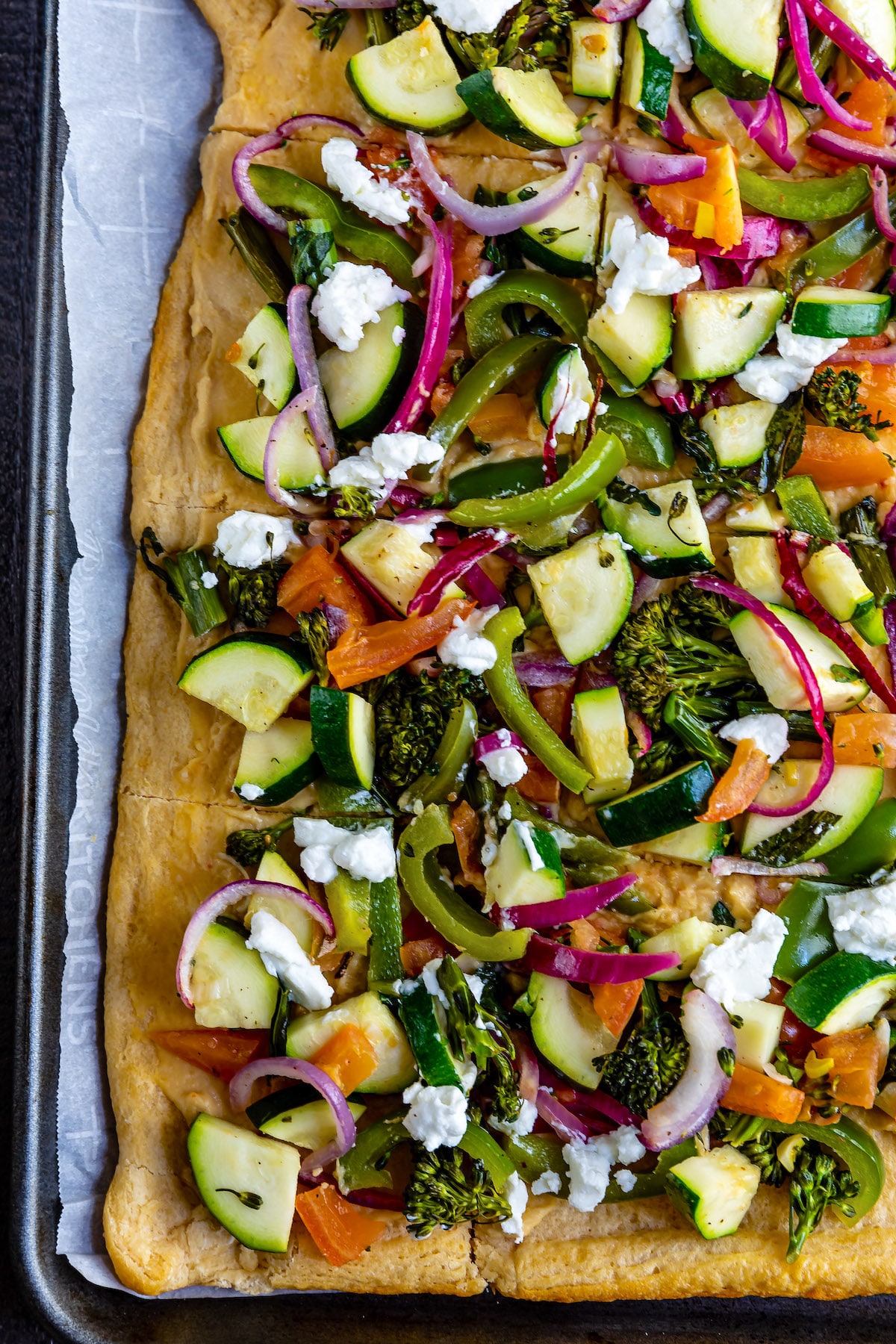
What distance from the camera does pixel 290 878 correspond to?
3592mm

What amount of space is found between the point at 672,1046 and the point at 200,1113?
1582mm

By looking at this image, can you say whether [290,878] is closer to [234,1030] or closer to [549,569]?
[234,1030]

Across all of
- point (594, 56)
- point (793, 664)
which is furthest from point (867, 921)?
point (594, 56)

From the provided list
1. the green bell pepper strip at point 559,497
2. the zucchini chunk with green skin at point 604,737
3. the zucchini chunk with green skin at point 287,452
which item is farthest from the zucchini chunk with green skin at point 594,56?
the zucchini chunk with green skin at point 604,737

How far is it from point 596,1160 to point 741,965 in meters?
0.80

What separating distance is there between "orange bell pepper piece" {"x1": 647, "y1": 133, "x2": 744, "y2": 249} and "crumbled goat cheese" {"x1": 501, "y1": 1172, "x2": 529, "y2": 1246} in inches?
124

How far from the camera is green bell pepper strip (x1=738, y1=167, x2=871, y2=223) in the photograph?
11.9 ft

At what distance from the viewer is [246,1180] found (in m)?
3.50

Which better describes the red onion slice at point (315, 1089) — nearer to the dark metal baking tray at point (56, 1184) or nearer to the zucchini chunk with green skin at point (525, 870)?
the dark metal baking tray at point (56, 1184)

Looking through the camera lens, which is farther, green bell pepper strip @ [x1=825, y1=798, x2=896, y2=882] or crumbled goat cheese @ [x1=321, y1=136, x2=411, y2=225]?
green bell pepper strip @ [x1=825, y1=798, x2=896, y2=882]

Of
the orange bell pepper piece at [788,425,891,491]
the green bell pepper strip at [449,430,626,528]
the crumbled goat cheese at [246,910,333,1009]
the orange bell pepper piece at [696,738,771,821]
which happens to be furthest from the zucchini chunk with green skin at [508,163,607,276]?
the crumbled goat cheese at [246,910,333,1009]

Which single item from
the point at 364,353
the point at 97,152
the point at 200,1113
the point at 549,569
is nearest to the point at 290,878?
the point at 200,1113

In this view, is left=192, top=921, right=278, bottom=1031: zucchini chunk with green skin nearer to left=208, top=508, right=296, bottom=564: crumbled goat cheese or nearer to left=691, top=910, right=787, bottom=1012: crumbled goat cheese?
left=208, top=508, right=296, bottom=564: crumbled goat cheese

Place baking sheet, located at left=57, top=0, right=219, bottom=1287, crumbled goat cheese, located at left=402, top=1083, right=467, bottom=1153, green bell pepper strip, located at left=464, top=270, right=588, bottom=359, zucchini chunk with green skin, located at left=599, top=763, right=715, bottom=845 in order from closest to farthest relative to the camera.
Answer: crumbled goat cheese, located at left=402, top=1083, right=467, bottom=1153, zucchini chunk with green skin, located at left=599, top=763, right=715, bottom=845, green bell pepper strip, located at left=464, top=270, right=588, bottom=359, baking sheet, located at left=57, top=0, right=219, bottom=1287
